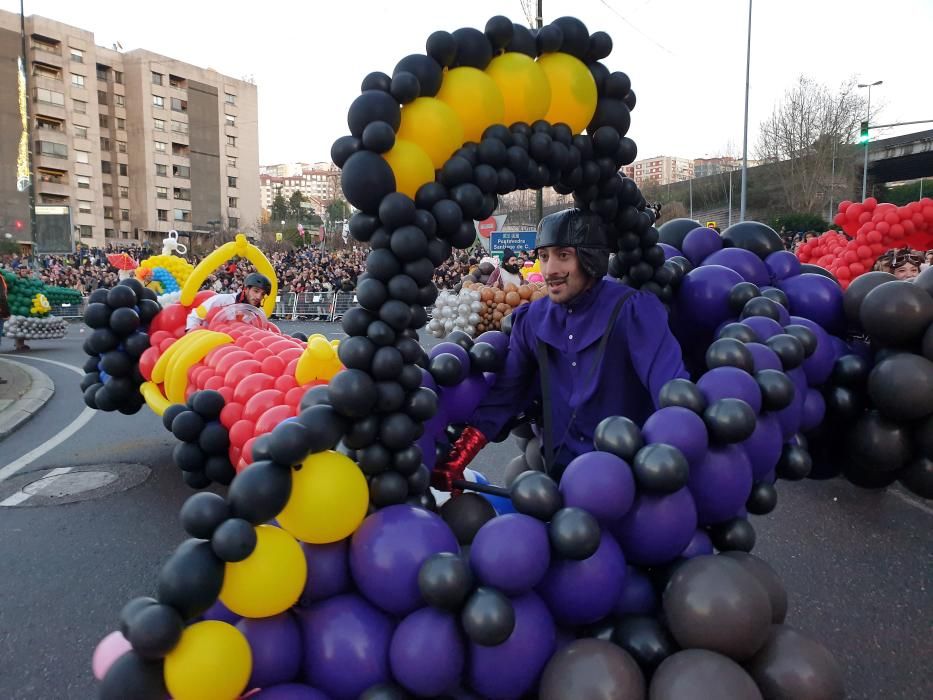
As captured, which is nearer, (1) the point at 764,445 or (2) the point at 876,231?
(1) the point at 764,445

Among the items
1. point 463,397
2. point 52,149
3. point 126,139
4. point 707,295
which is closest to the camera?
point 463,397

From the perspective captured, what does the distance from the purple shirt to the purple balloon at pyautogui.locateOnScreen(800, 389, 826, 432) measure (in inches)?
27.8

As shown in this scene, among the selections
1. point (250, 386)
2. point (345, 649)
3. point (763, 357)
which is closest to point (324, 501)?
point (345, 649)

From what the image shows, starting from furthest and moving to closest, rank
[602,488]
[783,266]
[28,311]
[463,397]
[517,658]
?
[28,311] → [783,266] → [463,397] → [602,488] → [517,658]

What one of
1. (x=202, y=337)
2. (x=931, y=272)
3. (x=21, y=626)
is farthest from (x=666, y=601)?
(x=202, y=337)

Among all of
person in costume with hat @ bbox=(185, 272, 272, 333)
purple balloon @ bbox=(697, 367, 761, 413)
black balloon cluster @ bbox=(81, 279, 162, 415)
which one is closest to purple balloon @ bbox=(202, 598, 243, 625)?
purple balloon @ bbox=(697, 367, 761, 413)

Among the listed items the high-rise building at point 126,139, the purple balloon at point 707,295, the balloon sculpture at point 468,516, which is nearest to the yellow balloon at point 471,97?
the balloon sculpture at point 468,516

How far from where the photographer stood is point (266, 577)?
5.85 feet

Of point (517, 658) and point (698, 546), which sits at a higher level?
point (698, 546)

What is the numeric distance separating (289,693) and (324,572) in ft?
1.06

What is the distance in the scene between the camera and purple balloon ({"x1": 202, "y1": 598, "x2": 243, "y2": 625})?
1.88 m

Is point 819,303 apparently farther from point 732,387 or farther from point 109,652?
point 109,652

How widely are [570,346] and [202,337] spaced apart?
379cm

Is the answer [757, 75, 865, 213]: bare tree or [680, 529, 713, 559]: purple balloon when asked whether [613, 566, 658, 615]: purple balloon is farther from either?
[757, 75, 865, 213]: bare tree
